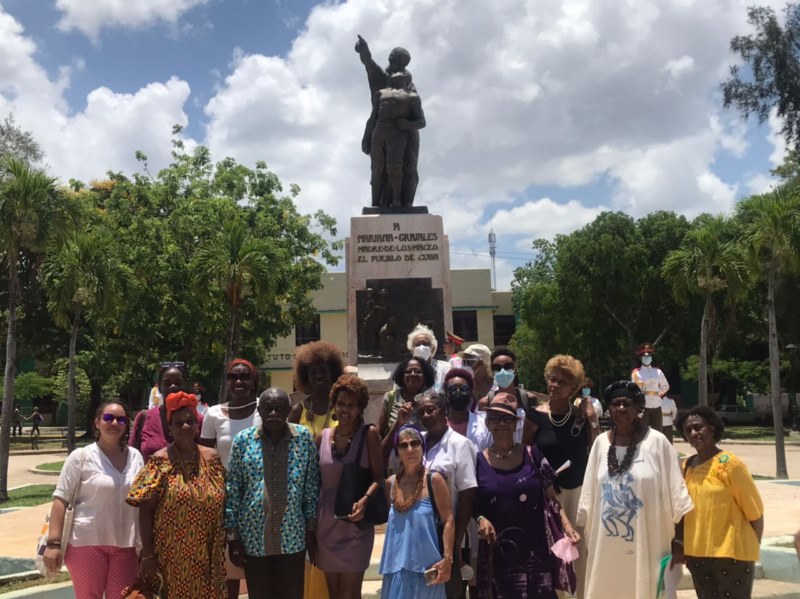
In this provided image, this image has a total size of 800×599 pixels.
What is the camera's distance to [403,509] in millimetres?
3783

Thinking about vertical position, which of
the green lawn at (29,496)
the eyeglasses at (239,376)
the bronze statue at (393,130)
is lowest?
the green lawn at (29,496)

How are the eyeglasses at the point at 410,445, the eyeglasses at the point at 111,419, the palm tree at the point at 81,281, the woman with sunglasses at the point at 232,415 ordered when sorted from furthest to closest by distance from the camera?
Result: the palm tree at the point at 81,281, the woman with sunglasses at the point at 232,415, the eyeglasses at the point at 111,419, the eyeglasses at the point at 410,445

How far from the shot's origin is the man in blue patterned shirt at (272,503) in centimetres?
390

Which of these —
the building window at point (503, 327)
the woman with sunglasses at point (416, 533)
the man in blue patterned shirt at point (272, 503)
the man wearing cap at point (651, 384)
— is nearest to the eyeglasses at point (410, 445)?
the woman with sunglasses at point (416, 533)

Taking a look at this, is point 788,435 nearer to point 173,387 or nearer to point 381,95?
point 381,95

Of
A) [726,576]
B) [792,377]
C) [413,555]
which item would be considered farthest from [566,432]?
[792,377]

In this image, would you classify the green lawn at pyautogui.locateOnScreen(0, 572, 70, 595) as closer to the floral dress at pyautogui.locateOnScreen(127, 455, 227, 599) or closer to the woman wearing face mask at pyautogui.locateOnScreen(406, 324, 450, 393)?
the floral dress at pyautogui.locateOnScreen(127, 455, 227, 599)

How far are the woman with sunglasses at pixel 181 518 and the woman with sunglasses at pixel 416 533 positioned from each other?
0.88 m

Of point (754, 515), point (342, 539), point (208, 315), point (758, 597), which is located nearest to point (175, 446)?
point (342, 539)

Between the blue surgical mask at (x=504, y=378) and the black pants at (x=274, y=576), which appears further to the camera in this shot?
the blue surgical mask at (x=504, y=378)

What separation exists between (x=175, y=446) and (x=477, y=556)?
169 centimetres

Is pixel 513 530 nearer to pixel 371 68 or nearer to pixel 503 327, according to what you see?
pixel 371 68

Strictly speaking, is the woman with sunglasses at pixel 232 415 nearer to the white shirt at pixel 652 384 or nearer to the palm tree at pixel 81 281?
the white shirt at pixel 652 384

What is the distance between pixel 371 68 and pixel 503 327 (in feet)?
112
